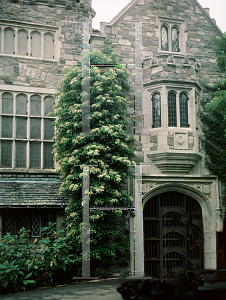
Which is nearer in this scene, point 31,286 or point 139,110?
point 31,286

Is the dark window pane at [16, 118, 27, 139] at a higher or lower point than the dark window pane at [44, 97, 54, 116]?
lower

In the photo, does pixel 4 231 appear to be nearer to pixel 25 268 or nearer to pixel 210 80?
pixel 25 268

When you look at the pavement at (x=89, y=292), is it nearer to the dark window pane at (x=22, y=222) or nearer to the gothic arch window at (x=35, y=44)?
the dark window pane at (x=22, y=222)

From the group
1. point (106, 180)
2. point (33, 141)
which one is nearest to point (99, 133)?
point (106, 180)

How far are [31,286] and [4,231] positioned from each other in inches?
75.0

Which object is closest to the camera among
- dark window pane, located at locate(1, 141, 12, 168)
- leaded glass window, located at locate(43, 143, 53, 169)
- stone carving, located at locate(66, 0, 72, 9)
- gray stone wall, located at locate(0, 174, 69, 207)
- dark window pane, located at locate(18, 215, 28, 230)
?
gray stone wall, located at locate(0, 174, 69, 207)

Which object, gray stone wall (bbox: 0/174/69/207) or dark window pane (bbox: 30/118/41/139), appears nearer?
gray stone wall (bbox: 0/174/69/207)

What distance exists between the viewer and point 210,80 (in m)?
13.4

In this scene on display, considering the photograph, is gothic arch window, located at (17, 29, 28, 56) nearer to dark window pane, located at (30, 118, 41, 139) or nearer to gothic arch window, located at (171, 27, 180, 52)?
dark window pane, located at (30, 118, 41, 139)

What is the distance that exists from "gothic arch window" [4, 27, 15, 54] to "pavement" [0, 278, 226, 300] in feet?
24.3

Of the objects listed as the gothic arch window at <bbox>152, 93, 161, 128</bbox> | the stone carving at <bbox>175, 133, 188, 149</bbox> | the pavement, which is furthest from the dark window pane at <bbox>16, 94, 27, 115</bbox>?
the pavement

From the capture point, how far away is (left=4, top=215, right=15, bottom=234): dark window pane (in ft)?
35.9

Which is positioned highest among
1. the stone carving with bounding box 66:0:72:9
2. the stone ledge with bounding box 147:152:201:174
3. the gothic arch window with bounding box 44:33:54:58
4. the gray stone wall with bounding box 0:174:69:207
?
the stone carving with bounding box 66:0:72:9

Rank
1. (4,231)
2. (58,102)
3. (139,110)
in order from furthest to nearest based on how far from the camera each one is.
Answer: (139,110) → (58,102) → (4,231)
